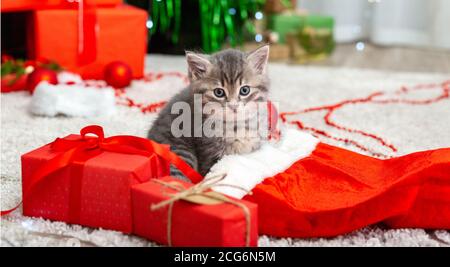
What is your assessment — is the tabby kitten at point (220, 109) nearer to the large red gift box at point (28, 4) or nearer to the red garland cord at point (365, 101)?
the red garland cord at point (365, 101)

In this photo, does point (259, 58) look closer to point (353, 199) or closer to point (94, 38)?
point (353, 199)

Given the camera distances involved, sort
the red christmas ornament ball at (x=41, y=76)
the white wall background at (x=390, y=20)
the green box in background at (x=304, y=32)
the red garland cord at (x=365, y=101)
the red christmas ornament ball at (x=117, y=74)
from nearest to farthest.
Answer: the red garland cord at (x=365, y=101) → the red christmas ornament ball at (x=41, y=76) → the red christmas ornament ball at (x=117, y=74) → the green box in background at (x=304, y=32) → the white wall background at (x=390, y=20)

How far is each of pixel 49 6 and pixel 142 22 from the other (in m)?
0.40

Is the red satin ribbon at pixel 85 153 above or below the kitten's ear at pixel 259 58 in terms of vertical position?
below

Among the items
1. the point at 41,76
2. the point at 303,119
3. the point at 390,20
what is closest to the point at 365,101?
the point at 303,119

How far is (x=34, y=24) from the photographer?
2.32 metres

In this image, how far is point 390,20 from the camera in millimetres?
3840

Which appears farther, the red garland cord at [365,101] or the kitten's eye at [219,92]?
the red garland cord at [365,101]

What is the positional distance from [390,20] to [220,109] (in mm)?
2899

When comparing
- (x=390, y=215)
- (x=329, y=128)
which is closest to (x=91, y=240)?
(x=390, y=215)

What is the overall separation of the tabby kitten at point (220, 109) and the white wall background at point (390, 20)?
8.88 feet

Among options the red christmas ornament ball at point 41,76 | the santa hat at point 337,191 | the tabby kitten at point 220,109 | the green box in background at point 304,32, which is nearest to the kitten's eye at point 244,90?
the tabby kitten at point 220,109

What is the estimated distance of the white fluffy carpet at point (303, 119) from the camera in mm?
1081

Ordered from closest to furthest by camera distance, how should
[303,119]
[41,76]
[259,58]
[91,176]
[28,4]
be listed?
[91,176]
[259,58]
[303,119]
[41,76]
[28,4]
